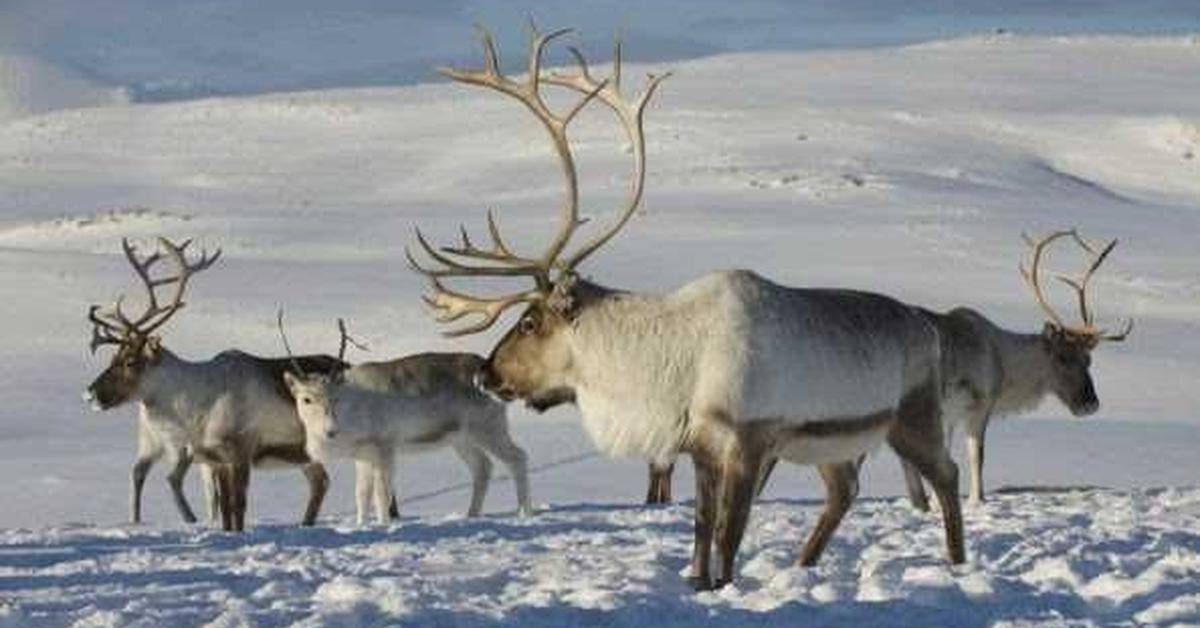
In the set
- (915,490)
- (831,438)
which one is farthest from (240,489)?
(831,438)

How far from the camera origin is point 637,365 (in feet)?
30.4

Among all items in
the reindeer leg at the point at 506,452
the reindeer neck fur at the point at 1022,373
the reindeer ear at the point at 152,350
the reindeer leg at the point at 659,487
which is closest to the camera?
the reindeer leg at the point at 659,487

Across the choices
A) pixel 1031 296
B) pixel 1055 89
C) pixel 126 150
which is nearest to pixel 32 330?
pixel 1031 296

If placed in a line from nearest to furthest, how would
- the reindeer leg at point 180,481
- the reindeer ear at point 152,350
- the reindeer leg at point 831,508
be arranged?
1. the reindeer leg at point 831,508
2. the reindeer ear at point 152,350
3. the reindeer leg at point 180,481

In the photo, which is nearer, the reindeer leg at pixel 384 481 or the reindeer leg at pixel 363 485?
the reindeer leg at pixel 384 481

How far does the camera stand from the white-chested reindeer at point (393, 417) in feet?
46.1

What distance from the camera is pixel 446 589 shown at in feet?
29.6

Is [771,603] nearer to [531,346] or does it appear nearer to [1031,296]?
[531,346]

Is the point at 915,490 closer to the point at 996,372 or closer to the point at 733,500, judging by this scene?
the point at 996,372

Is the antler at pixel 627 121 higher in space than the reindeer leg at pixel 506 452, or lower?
higher

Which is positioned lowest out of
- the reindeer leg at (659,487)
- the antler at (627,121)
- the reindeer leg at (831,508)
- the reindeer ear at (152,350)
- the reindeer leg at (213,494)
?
the reindeer leg at (213,494)

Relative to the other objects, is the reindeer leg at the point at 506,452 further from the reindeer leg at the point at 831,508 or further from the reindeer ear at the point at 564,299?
the reindeer ear at the point at 564,299

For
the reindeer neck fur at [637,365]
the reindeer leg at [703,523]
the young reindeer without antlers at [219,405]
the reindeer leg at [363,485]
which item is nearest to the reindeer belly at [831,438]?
the reindeer leg at [703,523]

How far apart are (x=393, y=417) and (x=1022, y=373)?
414 cm
